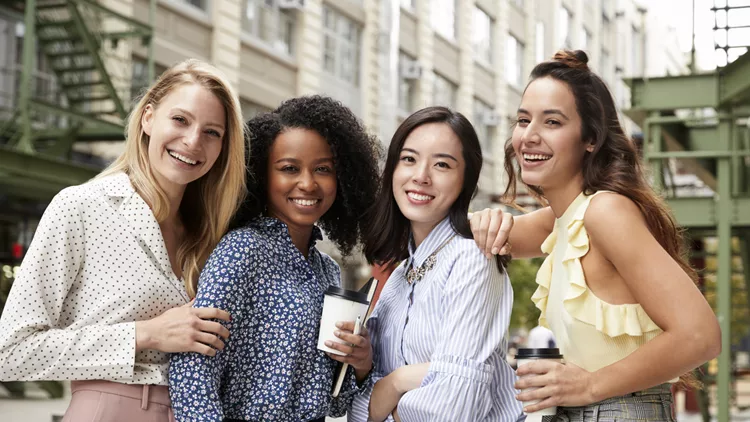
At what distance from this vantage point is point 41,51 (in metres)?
15.7

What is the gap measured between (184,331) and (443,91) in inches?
1154

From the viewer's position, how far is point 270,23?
2247cm

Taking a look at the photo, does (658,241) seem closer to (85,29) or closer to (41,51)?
(85,29)

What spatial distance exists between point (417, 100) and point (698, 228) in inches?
706

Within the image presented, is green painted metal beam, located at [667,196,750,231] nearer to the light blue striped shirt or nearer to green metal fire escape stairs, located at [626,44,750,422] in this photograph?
green metal fire escape stairs, located at [626,44,750,422]

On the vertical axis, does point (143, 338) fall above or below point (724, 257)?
below

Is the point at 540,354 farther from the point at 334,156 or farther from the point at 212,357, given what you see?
the point at 334,156

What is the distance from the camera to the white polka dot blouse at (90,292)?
3.09 metres

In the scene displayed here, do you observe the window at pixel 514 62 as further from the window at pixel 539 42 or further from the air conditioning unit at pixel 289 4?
the air conditioning unit at pixel 289 4

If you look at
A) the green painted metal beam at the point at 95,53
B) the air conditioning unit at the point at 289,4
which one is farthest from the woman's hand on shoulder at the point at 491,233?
the air conditioning unit at the point at 289,4

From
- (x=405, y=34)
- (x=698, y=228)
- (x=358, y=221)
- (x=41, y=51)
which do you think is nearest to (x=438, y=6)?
(x=405, y=34)

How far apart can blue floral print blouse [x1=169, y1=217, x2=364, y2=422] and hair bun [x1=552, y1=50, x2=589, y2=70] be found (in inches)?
45.9

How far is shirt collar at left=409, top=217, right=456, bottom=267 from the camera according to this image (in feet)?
11.0

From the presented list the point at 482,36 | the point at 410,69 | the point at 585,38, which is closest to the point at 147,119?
the point at 410,69
